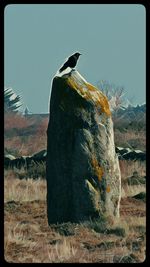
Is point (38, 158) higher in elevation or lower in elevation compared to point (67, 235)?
higher

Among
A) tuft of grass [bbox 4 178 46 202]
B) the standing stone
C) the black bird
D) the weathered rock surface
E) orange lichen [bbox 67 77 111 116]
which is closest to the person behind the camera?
the standing stone

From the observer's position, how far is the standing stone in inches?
387

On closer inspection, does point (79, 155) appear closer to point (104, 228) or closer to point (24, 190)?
point (104, 228)

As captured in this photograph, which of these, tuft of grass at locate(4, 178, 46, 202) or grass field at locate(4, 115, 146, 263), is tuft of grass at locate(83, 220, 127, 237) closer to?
grass field at locate(4, 115, 146, 263)

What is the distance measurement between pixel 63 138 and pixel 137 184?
531 centimetres

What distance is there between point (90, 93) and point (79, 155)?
101cm

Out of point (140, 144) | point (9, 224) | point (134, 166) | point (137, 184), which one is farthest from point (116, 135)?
point (9, 224)

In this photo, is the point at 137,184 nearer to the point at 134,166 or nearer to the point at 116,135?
the point at 134,166

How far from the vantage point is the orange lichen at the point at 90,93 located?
10.0 metres

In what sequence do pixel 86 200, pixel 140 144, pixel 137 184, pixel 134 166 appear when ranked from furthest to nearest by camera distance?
1. pixel 140 144
2. pixel 134 166
3. pixel 137 184
4. pixel 86 200

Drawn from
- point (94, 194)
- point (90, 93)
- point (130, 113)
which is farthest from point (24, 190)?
point (130, 113)

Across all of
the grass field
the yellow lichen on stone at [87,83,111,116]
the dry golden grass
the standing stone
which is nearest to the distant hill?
the grass field

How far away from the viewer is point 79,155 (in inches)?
386

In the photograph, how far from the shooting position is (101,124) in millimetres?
10047
